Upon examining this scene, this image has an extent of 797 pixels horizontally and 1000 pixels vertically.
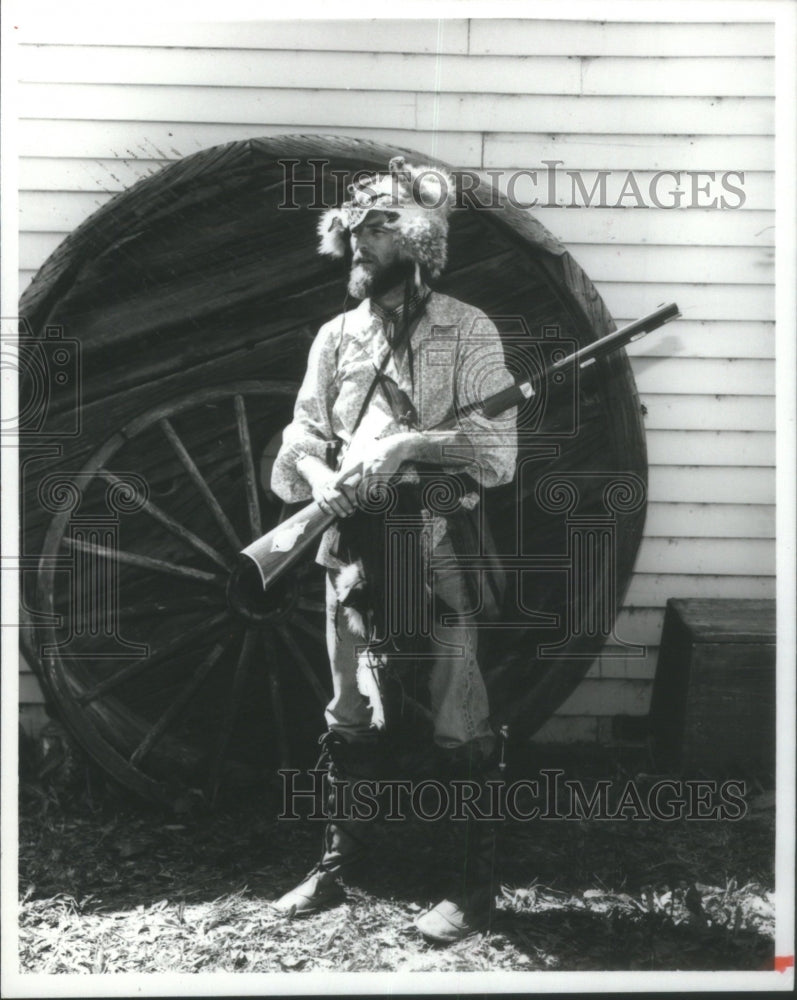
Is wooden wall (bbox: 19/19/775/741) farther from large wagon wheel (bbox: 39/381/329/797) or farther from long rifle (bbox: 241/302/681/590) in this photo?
large wagon wheel (bbox: 39/381/329/797)

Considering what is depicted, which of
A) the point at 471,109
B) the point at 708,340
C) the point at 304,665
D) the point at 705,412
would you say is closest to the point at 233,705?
the point at 304,665

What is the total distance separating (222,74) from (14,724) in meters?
2.01

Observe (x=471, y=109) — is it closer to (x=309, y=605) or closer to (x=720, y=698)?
(x=309, y=605)

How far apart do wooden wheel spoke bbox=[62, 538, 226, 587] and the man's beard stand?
3.04ft

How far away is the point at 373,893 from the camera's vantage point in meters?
3.08

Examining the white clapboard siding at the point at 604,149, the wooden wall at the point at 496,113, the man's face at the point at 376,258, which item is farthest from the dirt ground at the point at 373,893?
the white clapboard siding at the point at 604,149

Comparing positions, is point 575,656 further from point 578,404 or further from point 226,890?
point 226,890

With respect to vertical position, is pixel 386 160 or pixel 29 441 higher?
pixel 386 160

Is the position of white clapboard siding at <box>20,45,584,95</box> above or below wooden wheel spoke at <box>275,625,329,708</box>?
above

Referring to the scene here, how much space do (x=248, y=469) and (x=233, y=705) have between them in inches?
27.4

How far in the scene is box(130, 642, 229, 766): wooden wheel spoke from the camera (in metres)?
3.20

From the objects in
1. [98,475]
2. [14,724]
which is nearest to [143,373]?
[98,475]

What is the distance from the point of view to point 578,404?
10.4 feet

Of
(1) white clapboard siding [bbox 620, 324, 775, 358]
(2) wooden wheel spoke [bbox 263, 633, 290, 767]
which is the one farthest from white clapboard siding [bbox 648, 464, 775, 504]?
(2) wooden wheel spoke [bbox 263, 633, 290, 767]
